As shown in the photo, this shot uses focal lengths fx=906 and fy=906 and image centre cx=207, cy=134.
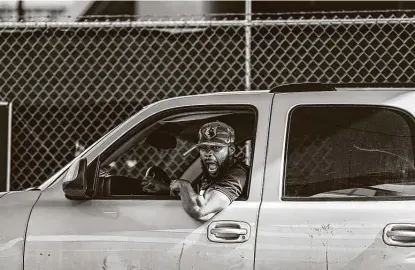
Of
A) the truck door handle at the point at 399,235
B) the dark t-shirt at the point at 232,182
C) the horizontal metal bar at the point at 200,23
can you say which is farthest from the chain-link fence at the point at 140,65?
the truck door handle at the point at 399,235

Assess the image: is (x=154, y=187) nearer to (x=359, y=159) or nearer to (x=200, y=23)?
(x=359, y=159)

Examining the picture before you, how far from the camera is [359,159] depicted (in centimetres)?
477

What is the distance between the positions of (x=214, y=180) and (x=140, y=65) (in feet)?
13.3

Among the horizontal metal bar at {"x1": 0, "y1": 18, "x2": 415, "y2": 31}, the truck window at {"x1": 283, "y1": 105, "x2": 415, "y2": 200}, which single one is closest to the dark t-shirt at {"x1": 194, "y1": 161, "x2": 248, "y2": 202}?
Answer: the truck window at {"x1": 283, "y1": 105, "x2": 415, "y2": 200}

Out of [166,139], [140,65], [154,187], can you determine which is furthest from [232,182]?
[140,65]

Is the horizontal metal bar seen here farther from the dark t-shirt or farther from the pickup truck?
the dark t-shirt

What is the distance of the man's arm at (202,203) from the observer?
4.69 metres

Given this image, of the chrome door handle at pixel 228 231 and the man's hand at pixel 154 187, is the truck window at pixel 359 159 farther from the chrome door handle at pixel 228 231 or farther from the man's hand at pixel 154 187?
the man's hand at pixel 154 187

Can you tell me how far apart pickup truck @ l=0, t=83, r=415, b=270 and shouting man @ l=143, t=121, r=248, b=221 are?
61mm

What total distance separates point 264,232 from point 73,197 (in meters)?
1.07

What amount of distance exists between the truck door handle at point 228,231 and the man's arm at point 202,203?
7 cm

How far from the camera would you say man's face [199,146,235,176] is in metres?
5.06

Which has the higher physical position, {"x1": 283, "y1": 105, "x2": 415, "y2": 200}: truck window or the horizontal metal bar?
the horizontal metal bar

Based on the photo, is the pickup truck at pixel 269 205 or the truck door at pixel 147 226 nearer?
the pickup truck at pixel 269 205
